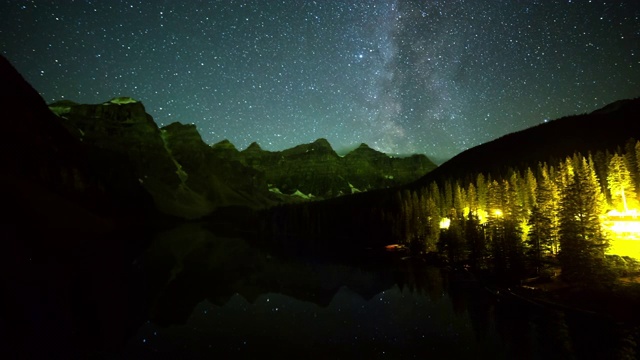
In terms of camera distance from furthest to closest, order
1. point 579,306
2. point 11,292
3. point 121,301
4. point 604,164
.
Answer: point 604,164 < point 121,301 < point 11,292 < point 579,306

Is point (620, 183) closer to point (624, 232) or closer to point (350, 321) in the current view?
point (624, 232)

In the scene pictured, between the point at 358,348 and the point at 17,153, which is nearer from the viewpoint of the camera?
the point at 358,348

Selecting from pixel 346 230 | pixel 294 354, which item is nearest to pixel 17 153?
pixel 346 230

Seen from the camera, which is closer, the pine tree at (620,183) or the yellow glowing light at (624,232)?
the yellow glowing light at (624,232)

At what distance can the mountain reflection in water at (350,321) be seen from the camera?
34.2 m

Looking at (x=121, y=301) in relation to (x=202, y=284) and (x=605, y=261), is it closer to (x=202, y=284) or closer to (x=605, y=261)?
(x=202, y=284)

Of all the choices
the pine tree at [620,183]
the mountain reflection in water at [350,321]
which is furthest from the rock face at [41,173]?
the pine tree at [620,183]

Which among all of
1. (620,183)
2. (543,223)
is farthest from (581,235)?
(620,183)

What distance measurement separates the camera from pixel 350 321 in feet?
152

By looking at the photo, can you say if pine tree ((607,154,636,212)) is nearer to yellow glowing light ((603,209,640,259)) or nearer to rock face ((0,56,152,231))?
yellow glowing light ((603,209,640,259))

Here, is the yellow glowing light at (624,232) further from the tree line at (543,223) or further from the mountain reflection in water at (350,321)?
the mountain reflection in water at (350,321)

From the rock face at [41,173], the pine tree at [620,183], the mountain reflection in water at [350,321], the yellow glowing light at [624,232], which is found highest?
the rock face at [41,173]

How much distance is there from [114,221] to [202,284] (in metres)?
148

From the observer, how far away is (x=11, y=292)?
48219 millimetres
